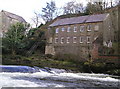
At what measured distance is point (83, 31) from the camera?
3644 cm

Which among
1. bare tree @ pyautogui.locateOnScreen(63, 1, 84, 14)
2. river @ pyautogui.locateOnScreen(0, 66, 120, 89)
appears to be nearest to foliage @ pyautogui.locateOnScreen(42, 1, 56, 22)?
bare tree @ pyautogui.locateOnScreen(63, 1, 84, 14)

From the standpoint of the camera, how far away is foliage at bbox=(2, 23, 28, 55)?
37750 mm

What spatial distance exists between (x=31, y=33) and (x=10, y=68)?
2313cm

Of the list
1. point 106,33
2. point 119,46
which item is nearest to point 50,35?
point 106,33

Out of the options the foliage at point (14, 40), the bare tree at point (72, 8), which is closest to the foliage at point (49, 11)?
the bare tree at point (72, 8)

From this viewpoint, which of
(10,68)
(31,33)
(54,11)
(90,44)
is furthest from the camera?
(54,11)

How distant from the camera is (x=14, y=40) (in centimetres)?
3769

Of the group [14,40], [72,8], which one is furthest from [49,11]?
[14,40]

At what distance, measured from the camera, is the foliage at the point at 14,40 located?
124ft

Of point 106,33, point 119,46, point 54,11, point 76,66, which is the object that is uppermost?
point 54,11

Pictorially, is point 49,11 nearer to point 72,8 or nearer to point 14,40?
point 72,8

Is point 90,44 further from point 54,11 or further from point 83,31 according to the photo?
point 54,11

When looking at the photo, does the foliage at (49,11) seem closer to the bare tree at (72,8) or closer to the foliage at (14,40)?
the bare tree at (72,8)

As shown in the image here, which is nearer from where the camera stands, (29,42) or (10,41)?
(10,41)
